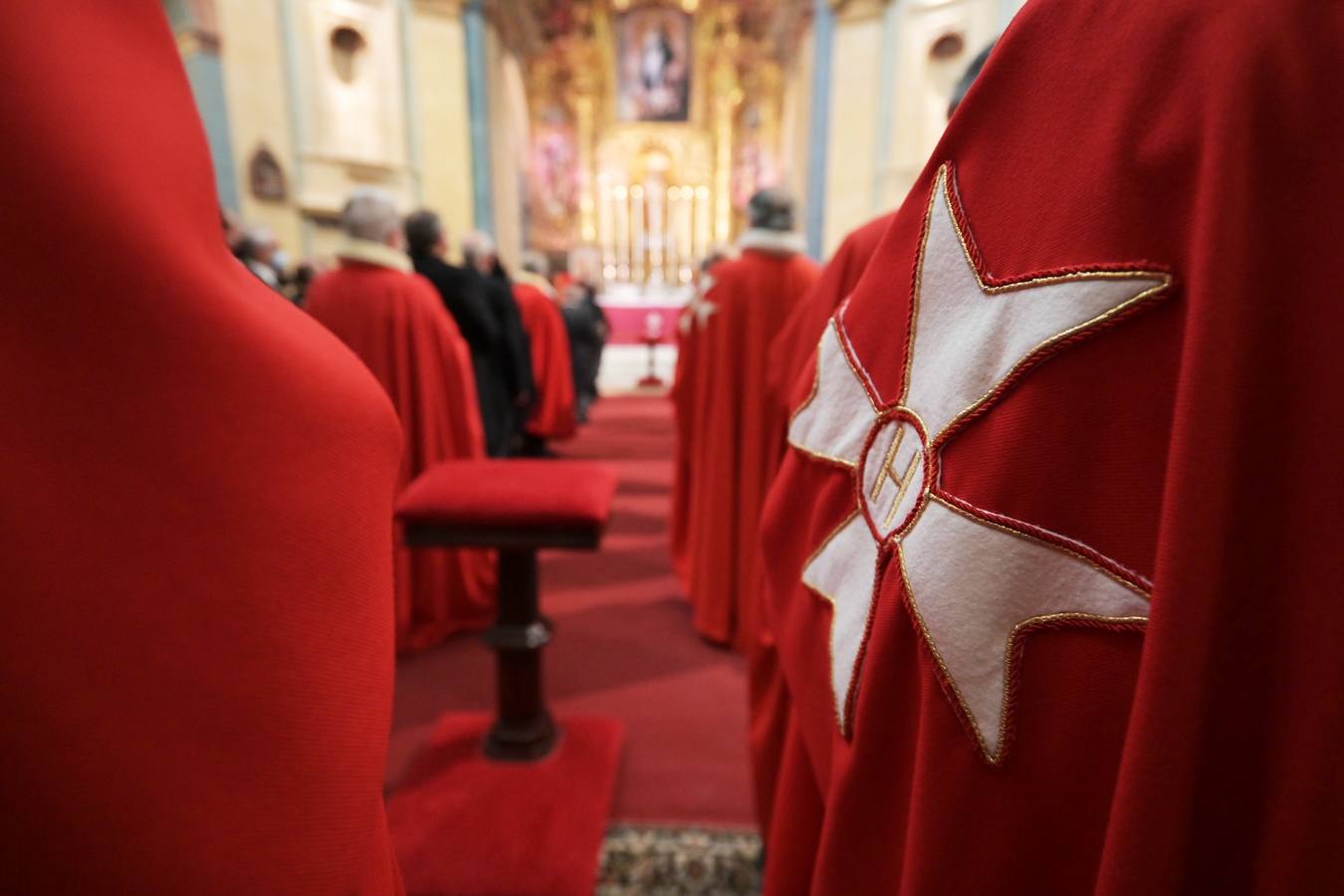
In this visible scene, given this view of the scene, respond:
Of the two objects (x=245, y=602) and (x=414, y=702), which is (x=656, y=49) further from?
(x=245, y=602)

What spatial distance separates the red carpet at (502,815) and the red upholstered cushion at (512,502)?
724 mm

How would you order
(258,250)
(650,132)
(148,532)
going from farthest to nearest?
(650,132)
(258,250)
(148,532)

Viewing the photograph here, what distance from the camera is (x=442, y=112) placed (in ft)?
29.5

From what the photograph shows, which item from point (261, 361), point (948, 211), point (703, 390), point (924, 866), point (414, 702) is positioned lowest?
point (414, 702)

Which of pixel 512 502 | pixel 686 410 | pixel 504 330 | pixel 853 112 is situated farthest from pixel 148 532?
pixel 853 112

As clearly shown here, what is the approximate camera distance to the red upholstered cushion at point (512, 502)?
4.77 ft

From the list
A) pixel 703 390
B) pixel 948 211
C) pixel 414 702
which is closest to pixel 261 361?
pixel 948 211

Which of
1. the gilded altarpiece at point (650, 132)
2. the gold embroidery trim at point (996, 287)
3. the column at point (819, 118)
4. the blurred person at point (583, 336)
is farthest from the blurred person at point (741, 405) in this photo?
the gilded altarpiece at point (650, 132)

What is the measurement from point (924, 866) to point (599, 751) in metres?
1.43

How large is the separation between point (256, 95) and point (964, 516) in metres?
10.2

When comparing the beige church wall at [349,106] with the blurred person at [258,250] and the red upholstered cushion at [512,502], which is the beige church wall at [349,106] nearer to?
the blurred person at [258,250]

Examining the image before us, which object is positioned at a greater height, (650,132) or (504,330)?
(650,132)

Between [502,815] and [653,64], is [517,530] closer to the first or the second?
[502,815]

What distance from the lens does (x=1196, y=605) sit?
1.41 feet
